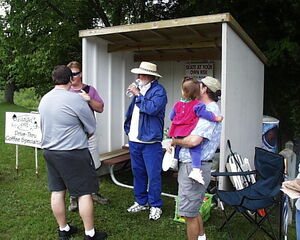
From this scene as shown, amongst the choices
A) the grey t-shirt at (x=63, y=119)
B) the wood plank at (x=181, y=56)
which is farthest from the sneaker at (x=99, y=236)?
the wood plank at (x=181, y=56)

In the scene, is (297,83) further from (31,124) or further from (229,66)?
(31,124)

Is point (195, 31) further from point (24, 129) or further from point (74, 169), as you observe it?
point (24, 129)

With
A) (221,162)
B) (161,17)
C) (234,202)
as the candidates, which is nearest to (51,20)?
(161,17)

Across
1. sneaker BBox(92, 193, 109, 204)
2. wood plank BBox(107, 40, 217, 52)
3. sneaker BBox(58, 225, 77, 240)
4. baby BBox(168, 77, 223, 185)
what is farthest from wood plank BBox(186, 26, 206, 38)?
sneaker BBox(58, 225, 77, 240)

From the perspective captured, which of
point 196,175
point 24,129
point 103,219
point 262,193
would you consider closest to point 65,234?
point 103,219

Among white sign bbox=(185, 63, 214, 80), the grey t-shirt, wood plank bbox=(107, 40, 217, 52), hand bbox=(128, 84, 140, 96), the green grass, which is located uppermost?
wood plank bbox=(107, 40, 217, 52)

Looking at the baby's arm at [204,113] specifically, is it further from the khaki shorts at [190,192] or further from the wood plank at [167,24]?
the wood plank at [167,24]

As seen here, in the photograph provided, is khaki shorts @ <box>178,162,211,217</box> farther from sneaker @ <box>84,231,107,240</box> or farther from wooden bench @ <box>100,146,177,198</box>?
wooden bench @ <box>100,146,177,198</box>

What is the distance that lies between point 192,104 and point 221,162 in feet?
4.87

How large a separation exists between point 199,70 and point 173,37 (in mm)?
1031

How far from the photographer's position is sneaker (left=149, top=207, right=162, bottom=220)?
4.11 m

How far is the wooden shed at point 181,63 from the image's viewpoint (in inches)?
169

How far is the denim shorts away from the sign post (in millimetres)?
2201

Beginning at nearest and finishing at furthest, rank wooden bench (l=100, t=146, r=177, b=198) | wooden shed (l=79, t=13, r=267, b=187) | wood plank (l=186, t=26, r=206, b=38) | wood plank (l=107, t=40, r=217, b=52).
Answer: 1. wooden shed (l=79, t=13, r=267, b=187)
2. wood plank (l=186, t=26, r=206, b=38)
3. wooden bench (l=100, t=146, r=177, b=198)
4. wood plank (l=107, t=40, r=217, b=52)
